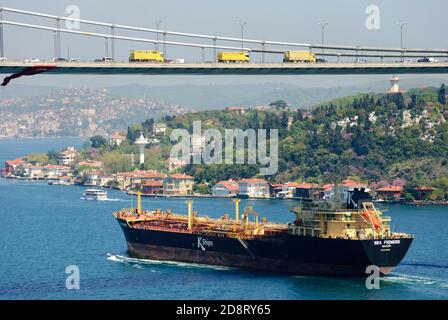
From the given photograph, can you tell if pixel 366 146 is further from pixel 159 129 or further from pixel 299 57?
pixel 299 57

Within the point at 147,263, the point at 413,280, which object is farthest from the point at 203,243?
the point at 413,280

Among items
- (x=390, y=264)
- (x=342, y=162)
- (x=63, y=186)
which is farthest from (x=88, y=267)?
(x=63, y=186)

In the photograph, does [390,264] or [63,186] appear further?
[63,186]

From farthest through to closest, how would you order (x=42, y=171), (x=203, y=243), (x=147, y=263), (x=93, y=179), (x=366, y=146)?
(x=42, y=171) < (x=93, y=179) < (x=366, y=146) < (x=147, y=263) < (x=203, y=243)

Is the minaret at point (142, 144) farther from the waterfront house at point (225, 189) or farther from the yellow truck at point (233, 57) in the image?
the yellow truck at point (233, 57)

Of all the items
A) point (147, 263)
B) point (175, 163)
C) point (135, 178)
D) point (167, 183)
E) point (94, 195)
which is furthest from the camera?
point (175, 163)
